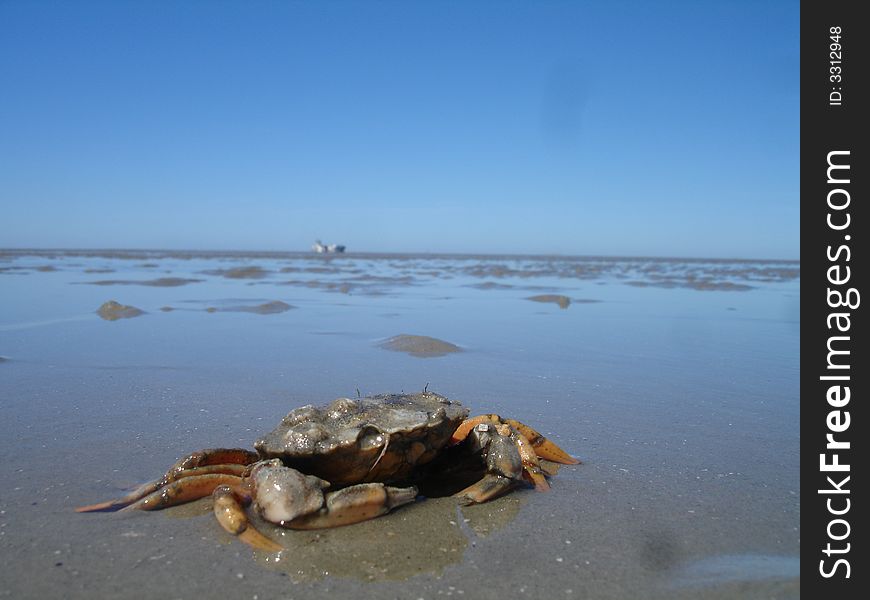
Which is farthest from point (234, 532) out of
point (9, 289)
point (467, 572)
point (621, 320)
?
point (9, 289)

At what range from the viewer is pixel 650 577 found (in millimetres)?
2861

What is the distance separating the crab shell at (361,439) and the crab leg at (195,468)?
1.34 ft

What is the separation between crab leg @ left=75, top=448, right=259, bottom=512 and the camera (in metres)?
3.51

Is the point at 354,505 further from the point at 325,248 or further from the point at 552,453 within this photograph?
the point at 325,248

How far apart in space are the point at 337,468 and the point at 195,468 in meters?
0.93

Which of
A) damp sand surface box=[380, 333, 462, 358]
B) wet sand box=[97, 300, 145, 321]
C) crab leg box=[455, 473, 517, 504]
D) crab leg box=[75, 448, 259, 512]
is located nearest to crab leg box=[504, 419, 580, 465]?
crab leg box=[455, 473, 517, 504]

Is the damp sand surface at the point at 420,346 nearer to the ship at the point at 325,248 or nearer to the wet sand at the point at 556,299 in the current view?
the wet sand at the point at 556,299

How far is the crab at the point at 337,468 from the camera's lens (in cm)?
317

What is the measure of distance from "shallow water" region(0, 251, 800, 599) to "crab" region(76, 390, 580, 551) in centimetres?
10

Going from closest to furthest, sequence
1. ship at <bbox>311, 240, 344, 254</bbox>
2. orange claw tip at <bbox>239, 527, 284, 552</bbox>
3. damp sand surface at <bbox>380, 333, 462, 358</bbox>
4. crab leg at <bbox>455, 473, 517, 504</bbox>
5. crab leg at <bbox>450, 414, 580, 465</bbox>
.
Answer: orange claw tip at <bbox>239, 527, 284, 552</bbox>, crab leg at <bbox>455, 473, 517, 504</bbox>, crab leg at <bbox>450, 414, 580, 465</bbox>, damp sand surface at <bbox>380, 333, 462, 358</bbox>, ship at <bbox>311, 240, 344, 254</bbox>

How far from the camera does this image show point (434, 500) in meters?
3.66

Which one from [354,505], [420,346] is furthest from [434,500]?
[420,346]
